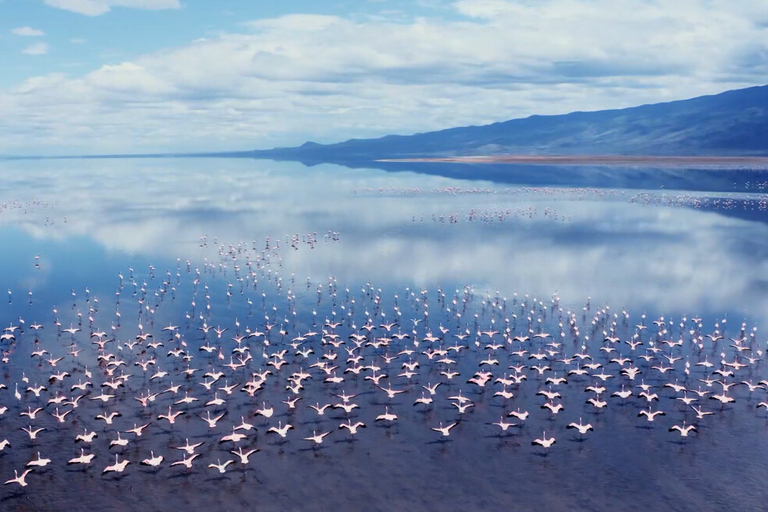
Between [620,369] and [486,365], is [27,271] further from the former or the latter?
[620,369]

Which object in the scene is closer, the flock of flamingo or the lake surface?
the lake surface

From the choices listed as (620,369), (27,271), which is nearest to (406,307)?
(620,369)

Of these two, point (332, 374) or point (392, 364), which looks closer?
point (332, 374)

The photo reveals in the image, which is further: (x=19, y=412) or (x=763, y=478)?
(x=19, y=412)

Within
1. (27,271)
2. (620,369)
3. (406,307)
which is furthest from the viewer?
(27,271)

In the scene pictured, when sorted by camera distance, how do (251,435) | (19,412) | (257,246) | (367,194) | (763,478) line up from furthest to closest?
(367,194), (257,246), (19,412), (251,435), (763,478)

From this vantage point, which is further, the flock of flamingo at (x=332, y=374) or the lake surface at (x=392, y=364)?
the flock of flamingo at (x=332, y=374)
